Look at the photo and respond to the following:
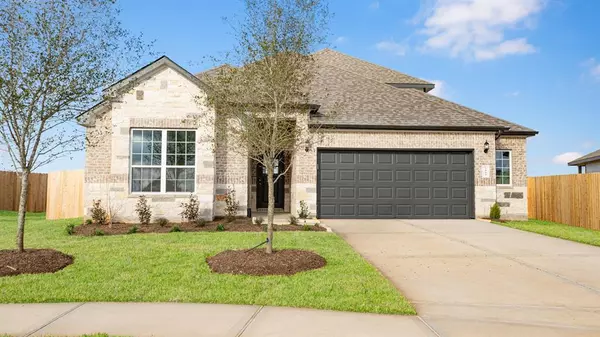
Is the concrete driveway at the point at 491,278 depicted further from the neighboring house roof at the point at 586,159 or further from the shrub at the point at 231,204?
the neighboring house roof at the point at 586,159

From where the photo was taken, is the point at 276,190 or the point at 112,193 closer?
the point at 112,193

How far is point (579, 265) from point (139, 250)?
29.2 feet

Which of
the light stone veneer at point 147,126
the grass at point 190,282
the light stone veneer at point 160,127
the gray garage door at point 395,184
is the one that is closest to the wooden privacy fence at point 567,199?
the gray garage door at point 395,184

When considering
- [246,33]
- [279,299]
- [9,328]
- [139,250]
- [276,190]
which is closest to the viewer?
[9,328]

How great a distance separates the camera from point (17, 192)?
2241cm

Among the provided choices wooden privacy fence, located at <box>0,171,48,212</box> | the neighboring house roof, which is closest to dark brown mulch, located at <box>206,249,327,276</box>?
wooden privacy fence, located at <box>0,171,48,212</box>

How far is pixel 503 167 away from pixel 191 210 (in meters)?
12.6

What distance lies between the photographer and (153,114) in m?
13.2

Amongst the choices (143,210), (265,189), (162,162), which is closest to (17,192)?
(143,210)

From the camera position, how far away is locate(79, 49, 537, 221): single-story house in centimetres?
1317

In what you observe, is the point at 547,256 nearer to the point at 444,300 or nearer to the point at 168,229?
the point at 444,300

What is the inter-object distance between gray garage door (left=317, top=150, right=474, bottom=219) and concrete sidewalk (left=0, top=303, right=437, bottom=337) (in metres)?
10.4

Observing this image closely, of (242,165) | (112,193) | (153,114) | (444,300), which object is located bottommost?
(444,300)

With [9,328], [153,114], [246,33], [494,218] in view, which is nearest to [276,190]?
[153,114]
